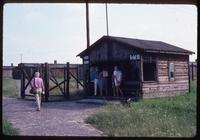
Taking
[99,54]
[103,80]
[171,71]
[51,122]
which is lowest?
[51,122]

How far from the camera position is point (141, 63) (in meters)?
16.8

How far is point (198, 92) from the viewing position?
4.60 meters

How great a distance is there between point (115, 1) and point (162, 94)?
13872 mm

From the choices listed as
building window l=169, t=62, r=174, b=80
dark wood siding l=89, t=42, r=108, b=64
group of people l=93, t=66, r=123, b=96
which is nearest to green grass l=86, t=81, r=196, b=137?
group of people l=93, t=66, r=123, b=96

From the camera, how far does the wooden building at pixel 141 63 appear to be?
55.4 ft

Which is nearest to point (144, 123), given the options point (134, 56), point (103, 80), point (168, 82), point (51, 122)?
point (51, 122)

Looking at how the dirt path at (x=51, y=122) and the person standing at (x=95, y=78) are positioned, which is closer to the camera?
the dirt path at (x=51, y=122)

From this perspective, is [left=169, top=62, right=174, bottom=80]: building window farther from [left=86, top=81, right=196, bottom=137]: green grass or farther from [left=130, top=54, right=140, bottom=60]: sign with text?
[left=86, top=81, right=196, bottom=137]: green grass

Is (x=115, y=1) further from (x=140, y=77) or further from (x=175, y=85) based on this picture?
(x=175, y=85)

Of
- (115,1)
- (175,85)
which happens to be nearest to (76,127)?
(115,1)

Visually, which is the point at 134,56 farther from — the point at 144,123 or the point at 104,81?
the point at 144,123

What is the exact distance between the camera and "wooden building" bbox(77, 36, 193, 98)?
16.9m

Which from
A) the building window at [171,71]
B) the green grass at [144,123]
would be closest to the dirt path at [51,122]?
the green grass at [144,123]

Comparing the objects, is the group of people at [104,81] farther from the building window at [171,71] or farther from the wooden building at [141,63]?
the building window at [171,71]
